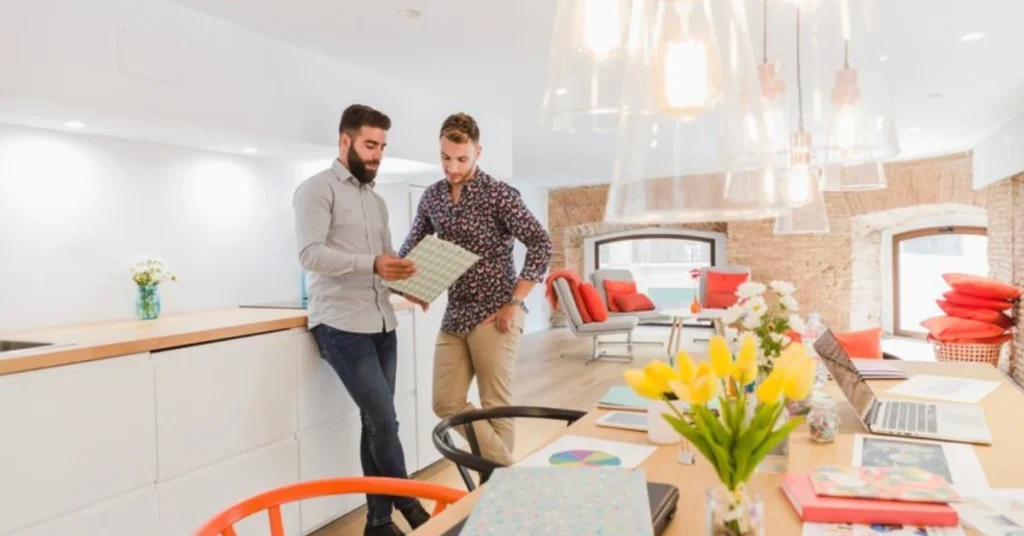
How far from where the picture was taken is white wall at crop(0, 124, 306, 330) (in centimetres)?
249

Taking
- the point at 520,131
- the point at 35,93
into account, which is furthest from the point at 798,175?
the point at 520,131

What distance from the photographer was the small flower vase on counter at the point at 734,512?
2.59ft

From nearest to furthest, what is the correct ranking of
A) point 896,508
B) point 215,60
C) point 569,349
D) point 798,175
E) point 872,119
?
point 896,508 < point 872,119 < point 798,175 < point 215,60 < point 569,349

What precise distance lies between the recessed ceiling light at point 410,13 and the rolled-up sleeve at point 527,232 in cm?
100

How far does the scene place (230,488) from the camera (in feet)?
7.63

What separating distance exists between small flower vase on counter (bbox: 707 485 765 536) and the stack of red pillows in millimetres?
6397

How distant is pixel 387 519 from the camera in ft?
8.02

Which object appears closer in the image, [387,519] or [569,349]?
[387,519]

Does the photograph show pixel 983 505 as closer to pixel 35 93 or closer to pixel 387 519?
pixel 387 519

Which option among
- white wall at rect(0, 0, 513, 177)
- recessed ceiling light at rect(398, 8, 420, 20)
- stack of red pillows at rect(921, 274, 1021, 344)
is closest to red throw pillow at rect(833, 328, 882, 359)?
recessed ceiling light at rect(398, 8, 420, 20)

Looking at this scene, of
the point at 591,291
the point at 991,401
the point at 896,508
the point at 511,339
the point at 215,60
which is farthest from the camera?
the point at 591,291

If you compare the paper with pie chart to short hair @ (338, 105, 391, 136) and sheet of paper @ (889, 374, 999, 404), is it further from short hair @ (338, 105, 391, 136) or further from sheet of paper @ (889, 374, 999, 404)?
short hair @ (338, 105, 391, 136)

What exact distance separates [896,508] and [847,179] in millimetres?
1461

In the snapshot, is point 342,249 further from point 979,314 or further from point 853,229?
point 853,229
